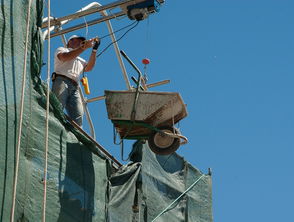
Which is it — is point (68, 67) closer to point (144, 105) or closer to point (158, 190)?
point (144, 105)

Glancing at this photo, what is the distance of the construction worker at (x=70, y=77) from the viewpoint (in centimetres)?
1063

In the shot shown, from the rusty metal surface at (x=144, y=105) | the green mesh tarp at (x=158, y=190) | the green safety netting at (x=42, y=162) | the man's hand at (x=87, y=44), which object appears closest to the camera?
the green safety netting at (x=42, y=162)

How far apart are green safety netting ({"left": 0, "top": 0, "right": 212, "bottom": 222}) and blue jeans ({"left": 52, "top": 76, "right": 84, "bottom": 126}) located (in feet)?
2.31

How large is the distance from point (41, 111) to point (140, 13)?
10.1 feet

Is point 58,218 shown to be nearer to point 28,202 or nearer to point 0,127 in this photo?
point 28,202

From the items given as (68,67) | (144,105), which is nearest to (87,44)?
(68,67)

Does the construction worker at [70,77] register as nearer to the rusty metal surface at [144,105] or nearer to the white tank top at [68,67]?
the white tank top at [68,67]

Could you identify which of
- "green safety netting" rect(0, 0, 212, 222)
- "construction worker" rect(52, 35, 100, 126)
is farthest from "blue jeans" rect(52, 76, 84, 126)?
"green safety netting" rect(0, 0, 212, 222)

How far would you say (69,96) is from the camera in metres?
10.7

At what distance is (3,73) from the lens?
858 centimetres

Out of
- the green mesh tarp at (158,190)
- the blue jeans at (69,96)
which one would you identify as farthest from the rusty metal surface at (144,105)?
the green mesh tarp at (158,190)

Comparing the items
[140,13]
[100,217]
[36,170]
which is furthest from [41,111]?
[140,13]

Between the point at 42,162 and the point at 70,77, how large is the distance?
83.4 inches

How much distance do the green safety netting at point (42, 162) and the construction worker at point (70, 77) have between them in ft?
2.47
